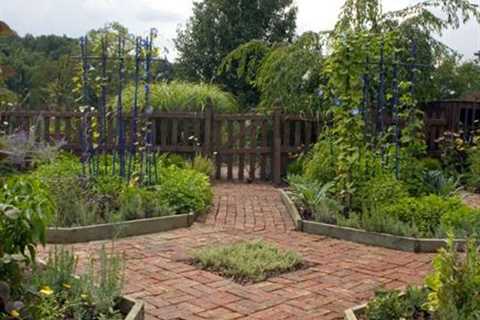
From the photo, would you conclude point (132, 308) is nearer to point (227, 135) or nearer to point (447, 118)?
point (227, 135)

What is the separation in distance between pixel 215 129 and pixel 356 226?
4.63m

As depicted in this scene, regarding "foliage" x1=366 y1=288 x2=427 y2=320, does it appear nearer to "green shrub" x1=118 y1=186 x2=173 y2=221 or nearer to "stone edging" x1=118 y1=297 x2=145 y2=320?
"stone edging" x1=118 y1=297 x2=145 y2=320

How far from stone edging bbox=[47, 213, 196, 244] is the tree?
14.0 meters

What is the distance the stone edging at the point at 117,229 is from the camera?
4883 mm

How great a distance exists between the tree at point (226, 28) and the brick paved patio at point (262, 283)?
47.1ft

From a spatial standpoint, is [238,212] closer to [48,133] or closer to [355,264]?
[355,264]

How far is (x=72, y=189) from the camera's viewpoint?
5.44m

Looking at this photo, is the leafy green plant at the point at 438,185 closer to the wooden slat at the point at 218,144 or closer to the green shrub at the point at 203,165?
the green shrub at the point at 203,165

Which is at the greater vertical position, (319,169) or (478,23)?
(478,23)

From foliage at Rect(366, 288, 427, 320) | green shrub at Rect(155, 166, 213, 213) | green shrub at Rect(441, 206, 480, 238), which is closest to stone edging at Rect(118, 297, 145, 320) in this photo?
foliage at Rect(366, 288, 427, 320)

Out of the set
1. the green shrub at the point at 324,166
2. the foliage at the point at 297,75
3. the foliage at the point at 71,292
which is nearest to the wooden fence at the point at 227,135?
the foliage at the point at 297,75

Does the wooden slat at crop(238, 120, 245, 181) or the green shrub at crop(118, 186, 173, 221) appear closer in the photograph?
the green shrub at crop(118, 186, 173, 221)

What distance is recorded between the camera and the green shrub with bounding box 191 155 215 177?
8.76m

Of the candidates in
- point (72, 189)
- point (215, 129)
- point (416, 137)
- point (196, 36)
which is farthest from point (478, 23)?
point (196, 36)
